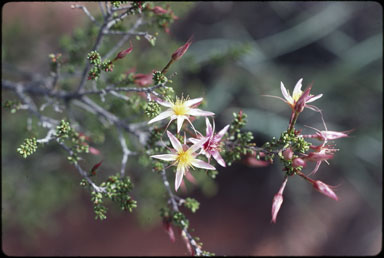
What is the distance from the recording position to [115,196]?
51.2 inches

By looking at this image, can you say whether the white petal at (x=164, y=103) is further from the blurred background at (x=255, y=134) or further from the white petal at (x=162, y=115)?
the blurred background at (x=255, y=134)

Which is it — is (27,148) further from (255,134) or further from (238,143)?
(255,134)

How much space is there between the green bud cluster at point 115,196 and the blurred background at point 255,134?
1.50 m

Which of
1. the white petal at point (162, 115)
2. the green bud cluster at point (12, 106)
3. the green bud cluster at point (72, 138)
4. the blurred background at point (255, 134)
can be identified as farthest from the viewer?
the blurred background at point (255, 134)

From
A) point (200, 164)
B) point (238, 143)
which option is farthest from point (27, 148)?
point (238, 143)

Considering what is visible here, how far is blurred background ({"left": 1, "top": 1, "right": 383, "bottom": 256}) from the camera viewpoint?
308 cm

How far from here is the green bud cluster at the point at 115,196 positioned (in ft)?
4.08

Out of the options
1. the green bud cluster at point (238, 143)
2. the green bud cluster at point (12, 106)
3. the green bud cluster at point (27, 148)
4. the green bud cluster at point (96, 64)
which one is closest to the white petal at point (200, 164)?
the green bud cluster at point (238, 143)

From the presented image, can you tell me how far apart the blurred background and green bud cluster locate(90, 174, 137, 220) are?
1.50 metres

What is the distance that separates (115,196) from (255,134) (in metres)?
2.18

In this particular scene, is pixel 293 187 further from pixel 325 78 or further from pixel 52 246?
pixel 52 246

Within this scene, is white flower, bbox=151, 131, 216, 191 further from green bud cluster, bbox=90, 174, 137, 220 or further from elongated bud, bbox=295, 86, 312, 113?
elongated bud, bbox=295, 86, 312, 113

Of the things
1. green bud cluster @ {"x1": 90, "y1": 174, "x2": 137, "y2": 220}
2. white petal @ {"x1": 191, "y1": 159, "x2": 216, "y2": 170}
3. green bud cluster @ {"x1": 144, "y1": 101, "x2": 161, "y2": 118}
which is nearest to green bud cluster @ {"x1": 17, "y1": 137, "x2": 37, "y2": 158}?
green bud cluster @ {"x1": 90, "y1": 174, "x2": 137, "y2": 220}

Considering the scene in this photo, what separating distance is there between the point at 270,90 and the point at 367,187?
1489 millimetres
